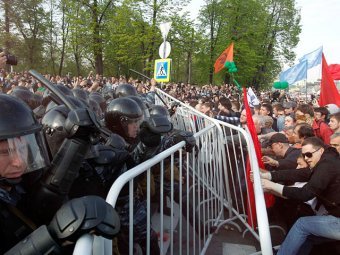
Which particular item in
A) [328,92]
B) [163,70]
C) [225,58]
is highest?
[225,58]

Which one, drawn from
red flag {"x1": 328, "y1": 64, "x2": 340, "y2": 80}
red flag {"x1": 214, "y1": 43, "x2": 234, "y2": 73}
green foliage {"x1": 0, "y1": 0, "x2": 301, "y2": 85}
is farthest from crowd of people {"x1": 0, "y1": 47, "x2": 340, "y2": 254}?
green foliage {"x1": 0, "y1": 0, "x2": 301, "y2": 85}

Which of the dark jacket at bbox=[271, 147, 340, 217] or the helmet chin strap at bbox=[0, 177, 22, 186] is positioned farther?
the dark jacket at bbox=[271, 147, 340, 217]

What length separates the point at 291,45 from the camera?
3841cm

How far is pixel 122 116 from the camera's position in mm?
3244

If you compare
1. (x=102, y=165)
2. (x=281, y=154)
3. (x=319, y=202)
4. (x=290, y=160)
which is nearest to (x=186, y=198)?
(x=102, y=165)

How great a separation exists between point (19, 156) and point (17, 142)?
→ 68mm

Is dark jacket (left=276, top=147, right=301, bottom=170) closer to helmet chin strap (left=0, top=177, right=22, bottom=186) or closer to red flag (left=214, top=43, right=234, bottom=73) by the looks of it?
helmet chin strap (left=0, top=177, right=22, bottom=186)

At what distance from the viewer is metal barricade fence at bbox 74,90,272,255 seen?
1766 mm

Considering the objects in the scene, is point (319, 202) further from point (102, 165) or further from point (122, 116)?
point (102, 165)

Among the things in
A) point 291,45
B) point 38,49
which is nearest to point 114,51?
point 38,49

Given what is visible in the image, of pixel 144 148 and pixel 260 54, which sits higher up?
pixel 260 54

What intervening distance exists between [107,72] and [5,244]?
136ft

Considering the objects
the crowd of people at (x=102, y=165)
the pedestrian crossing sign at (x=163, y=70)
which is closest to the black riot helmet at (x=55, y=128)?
the crowd of people at (x=102, y=165)

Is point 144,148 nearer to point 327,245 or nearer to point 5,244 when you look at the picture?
point 5,244
